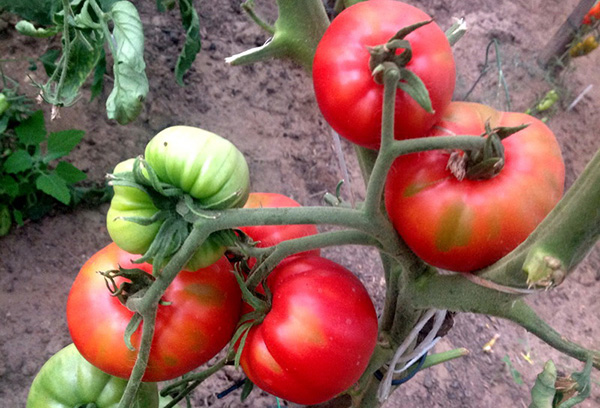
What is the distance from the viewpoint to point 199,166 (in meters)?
0.50

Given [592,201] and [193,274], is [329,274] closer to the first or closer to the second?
[193,274]

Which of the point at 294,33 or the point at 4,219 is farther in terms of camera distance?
the point at 4,219

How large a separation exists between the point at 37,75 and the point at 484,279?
1.59m

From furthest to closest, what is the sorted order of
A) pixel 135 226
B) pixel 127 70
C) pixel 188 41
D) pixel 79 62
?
pixel 188 41
pixel 79 62
pixel 127 70
pixel 135 226

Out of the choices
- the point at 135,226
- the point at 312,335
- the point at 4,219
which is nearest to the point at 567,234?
the point at 312,335

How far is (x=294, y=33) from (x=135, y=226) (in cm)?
30

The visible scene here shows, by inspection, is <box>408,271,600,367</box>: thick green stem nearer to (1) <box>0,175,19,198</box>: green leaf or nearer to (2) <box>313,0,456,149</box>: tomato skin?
(2) <box>313,0,456,149</box>: tomato skin

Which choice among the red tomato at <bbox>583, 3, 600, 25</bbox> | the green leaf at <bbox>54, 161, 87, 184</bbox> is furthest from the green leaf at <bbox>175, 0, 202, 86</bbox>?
the red tomato at <bbox>583, 3, 600, 25</bbox>

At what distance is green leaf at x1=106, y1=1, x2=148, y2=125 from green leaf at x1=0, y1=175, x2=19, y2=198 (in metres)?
0.85

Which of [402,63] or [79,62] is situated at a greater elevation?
[402,63]

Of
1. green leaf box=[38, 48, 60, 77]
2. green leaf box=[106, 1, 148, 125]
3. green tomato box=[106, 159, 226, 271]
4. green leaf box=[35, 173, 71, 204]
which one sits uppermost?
green leaf box=[106, 1, 148, 125]

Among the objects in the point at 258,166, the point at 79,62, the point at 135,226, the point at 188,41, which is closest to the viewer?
the point at 135,226

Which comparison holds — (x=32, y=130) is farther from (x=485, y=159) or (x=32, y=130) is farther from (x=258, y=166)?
(x=485, y=159)

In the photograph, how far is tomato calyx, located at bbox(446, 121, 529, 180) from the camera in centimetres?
46
